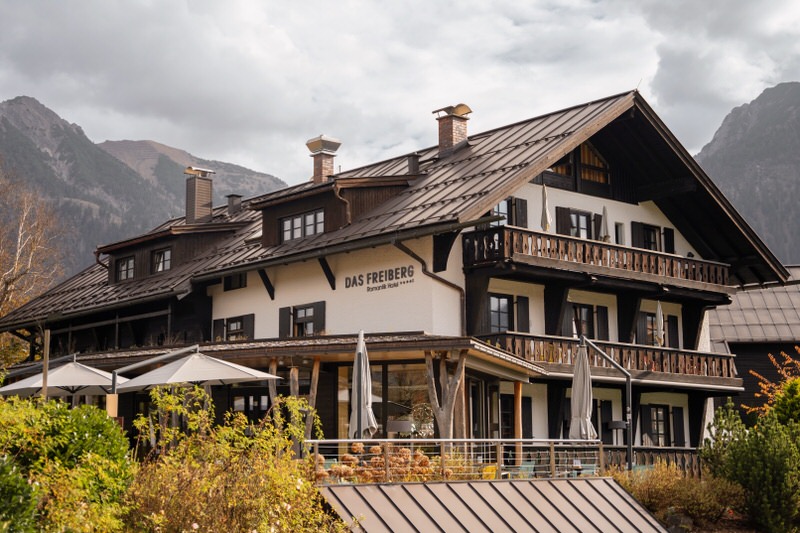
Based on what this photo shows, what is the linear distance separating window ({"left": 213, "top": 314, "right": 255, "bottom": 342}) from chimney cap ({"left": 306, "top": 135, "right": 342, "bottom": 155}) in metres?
5.75

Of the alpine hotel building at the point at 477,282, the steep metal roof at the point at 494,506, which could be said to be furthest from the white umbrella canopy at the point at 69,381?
the steep metal roof at the point at 494,506

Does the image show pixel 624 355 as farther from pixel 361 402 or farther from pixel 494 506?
pixel 494 506

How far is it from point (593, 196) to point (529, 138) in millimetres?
2609

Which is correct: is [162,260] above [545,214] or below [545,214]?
Answer: above

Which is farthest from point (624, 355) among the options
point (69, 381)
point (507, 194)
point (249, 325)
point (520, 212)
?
point (69, 381)

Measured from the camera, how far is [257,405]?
89.7 ft

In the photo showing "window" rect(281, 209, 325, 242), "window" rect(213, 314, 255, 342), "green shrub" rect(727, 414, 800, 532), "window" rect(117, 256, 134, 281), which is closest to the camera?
"green shrub" rect(727, 414, 800, 532)

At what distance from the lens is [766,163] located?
388 feet

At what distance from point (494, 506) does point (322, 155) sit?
17.9 meters

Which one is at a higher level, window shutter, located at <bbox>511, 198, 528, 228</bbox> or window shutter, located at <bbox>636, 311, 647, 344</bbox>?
window shutter, located at <bbox>511, 198, 528, 228</bbox>

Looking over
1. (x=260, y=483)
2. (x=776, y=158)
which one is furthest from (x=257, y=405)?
(x=776, y=158)

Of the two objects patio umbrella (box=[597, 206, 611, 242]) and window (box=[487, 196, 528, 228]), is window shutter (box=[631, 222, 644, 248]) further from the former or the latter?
window (box=[487, 196, 528, 228])

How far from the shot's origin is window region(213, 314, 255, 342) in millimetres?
30562

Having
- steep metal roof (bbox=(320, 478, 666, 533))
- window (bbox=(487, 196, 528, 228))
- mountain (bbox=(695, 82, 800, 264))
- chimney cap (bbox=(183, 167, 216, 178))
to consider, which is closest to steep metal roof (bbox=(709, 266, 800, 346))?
window (bbox=(487, 196, 528, 228))
